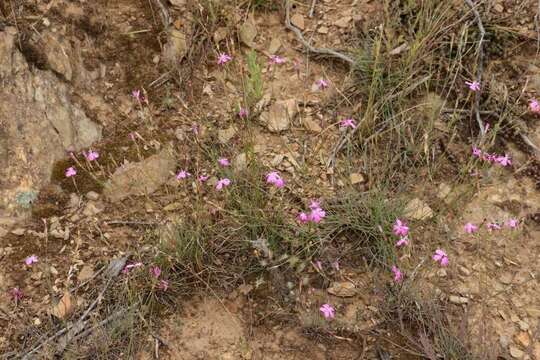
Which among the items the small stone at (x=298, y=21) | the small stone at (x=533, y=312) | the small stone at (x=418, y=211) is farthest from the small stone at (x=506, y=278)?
the small stone at (x=298, y=21)

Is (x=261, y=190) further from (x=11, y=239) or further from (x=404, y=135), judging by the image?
(x=11, y=239)

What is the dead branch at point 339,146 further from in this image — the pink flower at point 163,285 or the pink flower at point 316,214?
the pink flower at point 163,285

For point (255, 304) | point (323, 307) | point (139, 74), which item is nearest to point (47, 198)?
point (139, 74)

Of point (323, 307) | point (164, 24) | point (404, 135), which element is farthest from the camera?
point (164, 24)

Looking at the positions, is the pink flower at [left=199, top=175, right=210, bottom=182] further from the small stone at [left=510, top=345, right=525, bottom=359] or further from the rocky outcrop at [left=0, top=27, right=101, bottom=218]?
the small stone at [left=510, top=345, right=525, bottom=359]

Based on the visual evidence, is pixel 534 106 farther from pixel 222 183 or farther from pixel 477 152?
pixel 222 183
